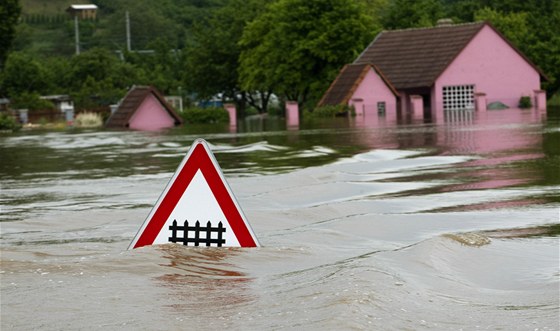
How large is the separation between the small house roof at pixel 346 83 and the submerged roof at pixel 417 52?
3.02m

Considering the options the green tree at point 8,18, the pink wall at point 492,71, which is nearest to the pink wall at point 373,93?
the pink wall at point 492,71

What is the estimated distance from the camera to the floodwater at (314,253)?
7742 millimetres

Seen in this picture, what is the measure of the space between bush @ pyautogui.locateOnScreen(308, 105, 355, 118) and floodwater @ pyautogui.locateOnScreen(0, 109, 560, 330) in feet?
145

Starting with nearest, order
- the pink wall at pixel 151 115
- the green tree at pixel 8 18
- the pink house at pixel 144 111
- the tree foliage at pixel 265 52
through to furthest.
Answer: the pink house at pixel 144 111 < the pink wall at pixel 151 115 < the tree foliage at pixel 265 52 < the green tree at pixel 8 18

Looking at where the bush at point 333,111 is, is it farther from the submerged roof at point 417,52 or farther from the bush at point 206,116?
the bush at point 206,116

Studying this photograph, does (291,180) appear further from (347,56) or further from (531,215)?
(347,56)

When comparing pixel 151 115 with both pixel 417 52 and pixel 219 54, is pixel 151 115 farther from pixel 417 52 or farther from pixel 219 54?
pixel 219 54

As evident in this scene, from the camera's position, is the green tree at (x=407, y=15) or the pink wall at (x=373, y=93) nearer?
the pink wall at (x=373, y=93)

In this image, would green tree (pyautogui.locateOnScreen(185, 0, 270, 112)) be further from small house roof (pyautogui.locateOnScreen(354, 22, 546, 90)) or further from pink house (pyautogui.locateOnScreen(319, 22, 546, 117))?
pink house (pyautogui.locateOnScreen(319, 22, 546, 117))

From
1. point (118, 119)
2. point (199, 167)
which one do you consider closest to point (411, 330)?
point (199, 167)

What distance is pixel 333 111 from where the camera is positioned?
66.6 metres

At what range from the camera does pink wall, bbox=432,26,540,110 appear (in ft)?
243

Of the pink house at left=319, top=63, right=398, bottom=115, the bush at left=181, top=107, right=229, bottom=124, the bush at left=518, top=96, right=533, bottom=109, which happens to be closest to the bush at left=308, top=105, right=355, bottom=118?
the pink house at left=319, top=63, right=398, bottom=115

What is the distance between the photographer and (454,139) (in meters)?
29.9
